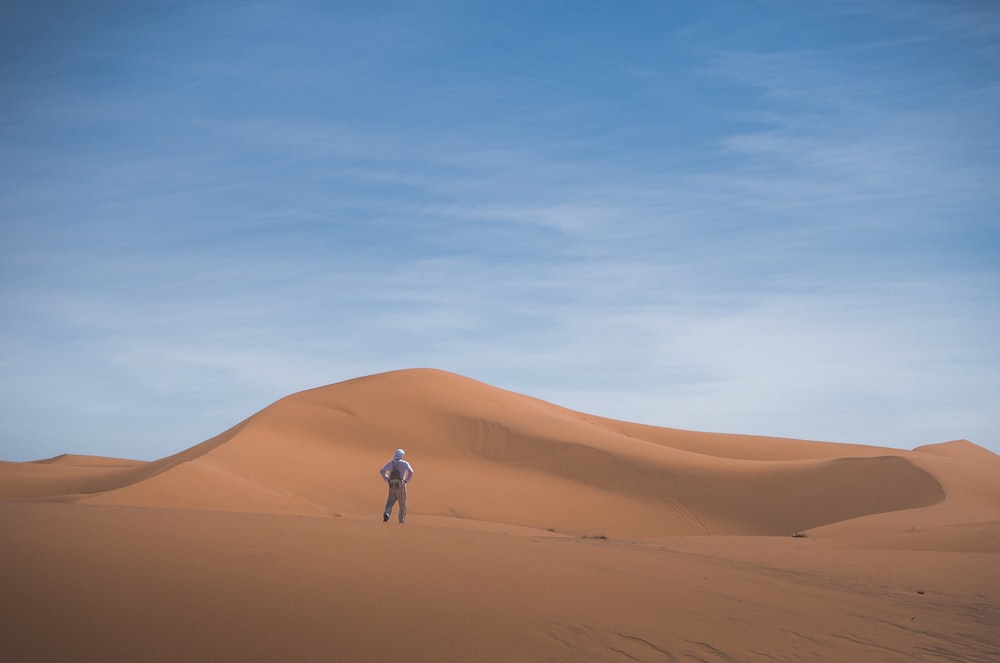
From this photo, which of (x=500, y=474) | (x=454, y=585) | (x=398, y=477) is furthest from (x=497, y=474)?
(x=454, y=585)

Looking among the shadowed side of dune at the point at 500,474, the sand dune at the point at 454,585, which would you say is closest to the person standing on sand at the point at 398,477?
the sand dune at the point at 454,585

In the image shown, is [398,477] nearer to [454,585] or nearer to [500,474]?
[454,585]

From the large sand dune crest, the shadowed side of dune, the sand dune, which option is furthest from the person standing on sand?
the shadowed side of dune

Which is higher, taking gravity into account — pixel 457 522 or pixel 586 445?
pixel 586 445

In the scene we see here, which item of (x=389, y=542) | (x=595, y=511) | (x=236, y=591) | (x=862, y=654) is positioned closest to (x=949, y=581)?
(x=862, y=654)

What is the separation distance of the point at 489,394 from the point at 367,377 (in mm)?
5626

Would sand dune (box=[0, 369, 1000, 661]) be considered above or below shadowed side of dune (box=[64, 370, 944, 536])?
below

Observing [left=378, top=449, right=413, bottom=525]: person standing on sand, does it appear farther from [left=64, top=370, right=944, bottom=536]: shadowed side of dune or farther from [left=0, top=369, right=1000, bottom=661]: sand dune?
[left=64, top=370, right=944, bottom=536]: shadowed side of dune

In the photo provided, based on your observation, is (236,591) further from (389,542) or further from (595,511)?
(595,511)

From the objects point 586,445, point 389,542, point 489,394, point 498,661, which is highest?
point 489,394

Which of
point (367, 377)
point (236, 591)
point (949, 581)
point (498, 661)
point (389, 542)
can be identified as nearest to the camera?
point (498, 661)

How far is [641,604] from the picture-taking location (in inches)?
379

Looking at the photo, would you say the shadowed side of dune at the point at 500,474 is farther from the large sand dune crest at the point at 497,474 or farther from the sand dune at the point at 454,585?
the sand dune at the point at 454,585

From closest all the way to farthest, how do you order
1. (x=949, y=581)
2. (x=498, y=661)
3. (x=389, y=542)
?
(x=498, y=661)
(x=389, y=542)
(x=949, y=581)
